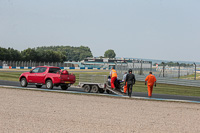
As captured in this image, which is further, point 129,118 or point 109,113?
point 109,113

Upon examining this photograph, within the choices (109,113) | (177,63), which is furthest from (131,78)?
(177,63)

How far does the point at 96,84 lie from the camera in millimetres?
23344

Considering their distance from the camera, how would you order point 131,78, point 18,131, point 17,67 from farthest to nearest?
point 17,67, point 131,78, point 18,131

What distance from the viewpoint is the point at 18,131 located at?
30.5 ft

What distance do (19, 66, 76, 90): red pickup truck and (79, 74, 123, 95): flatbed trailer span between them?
133 cm

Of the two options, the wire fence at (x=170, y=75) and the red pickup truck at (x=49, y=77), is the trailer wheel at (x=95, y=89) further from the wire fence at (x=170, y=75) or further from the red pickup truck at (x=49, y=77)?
the wire fence at (x=170, y=75)

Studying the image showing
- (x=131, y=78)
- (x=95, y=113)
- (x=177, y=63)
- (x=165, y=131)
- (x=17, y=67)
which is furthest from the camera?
(x=17, y=67)

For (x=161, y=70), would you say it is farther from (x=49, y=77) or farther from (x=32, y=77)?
(x=32, y=77)

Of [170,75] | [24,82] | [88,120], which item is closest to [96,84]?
[24,82]

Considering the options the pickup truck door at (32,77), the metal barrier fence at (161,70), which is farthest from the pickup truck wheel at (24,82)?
the metal barrier fence at (161,70)

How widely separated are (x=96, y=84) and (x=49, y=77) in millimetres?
3932

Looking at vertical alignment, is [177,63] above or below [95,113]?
above

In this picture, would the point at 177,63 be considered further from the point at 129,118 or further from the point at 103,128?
the point at 103,128

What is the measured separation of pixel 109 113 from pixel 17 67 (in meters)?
65.2
